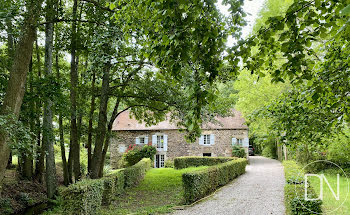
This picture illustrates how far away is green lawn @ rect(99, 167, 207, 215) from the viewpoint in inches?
346

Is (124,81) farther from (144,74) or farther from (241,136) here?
(241,136)

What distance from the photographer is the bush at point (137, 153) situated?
23.7 m

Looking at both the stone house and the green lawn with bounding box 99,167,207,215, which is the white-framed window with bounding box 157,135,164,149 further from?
the green lawn with bounding box 99,167,207,215

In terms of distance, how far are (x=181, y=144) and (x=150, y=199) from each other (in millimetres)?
14630

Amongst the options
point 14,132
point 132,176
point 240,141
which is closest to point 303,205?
point 14,132

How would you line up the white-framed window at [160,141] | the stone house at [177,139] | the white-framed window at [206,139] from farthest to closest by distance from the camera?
1. the white-framed window at [160,141]
2. the white-framed window at [206,139]
3. the stone house at [177,139]

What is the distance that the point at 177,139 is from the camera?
2558 cm

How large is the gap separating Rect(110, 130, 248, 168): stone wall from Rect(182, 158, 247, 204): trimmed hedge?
8738mm

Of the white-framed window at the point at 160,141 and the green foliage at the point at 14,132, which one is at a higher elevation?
the green foliage at the point at 14,132

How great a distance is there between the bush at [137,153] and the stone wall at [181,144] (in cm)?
150

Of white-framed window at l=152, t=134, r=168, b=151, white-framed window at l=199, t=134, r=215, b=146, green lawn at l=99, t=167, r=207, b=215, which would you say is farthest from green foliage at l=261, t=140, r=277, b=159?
green lawn at l=99, t=167, r=207, b=215

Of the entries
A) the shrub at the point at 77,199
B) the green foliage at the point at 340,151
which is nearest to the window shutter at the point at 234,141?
the green foliage at the point at 340,151

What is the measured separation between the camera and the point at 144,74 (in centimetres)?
1234

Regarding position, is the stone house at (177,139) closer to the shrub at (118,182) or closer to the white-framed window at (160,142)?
the white-framed window at (160,142)
